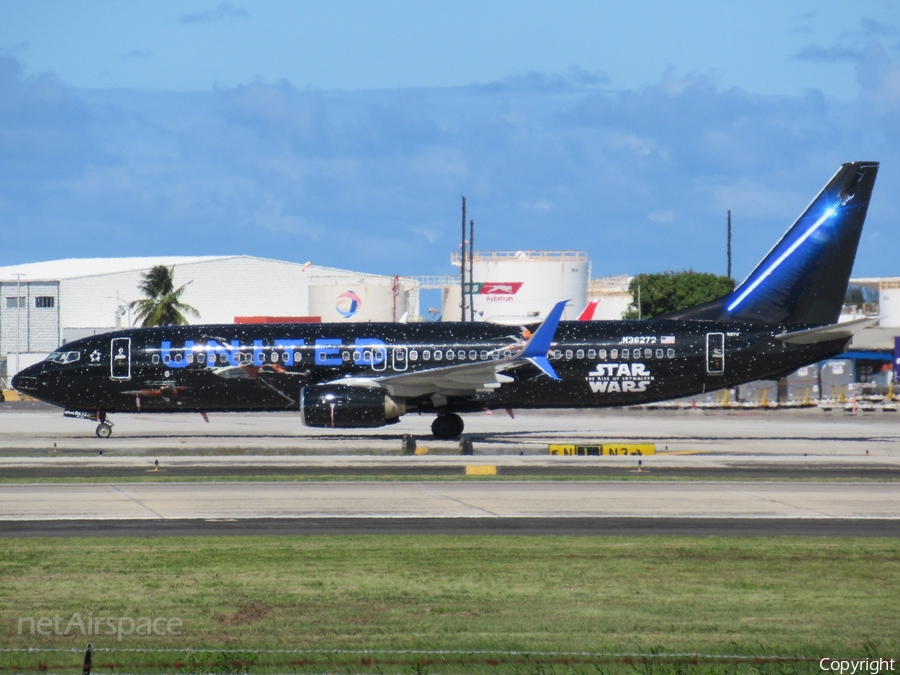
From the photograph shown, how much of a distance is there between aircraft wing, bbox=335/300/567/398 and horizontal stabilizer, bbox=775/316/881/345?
25.3 ft

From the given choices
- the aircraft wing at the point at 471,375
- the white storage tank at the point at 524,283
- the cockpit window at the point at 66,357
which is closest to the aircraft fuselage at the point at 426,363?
the aircraft wing at the point at 471,375

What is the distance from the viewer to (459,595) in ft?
43.2

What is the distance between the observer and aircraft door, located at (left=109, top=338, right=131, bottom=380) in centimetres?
3622

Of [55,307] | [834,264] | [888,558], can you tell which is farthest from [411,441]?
[55,307]

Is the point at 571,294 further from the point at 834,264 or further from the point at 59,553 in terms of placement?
the point at 59,553

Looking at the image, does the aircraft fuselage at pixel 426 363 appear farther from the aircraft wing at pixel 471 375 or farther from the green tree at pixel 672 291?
the green tree at pixel 672 291

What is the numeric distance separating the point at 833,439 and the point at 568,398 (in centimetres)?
960

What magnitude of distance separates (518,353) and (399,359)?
13.1 feet

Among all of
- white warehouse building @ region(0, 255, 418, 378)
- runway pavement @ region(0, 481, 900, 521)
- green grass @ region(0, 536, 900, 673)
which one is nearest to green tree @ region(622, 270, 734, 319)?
white warehouse building @ region(0, 255, 418, 378)

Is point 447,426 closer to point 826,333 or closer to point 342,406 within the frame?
point 342,406

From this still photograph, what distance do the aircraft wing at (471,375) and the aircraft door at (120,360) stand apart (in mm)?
7245

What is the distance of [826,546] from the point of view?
1639cm

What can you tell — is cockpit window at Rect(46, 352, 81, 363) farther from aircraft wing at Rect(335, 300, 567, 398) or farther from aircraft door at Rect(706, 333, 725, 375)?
aircraft door at Rect(706, 333, 725, 375)

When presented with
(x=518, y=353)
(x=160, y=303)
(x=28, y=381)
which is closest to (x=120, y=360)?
(x=28, y=381)
